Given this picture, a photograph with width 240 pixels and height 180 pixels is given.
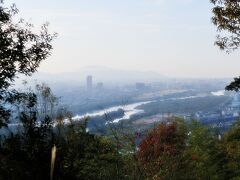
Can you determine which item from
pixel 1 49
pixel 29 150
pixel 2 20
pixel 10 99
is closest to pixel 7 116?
pixel 10 99

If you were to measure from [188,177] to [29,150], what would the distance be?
1024 cm

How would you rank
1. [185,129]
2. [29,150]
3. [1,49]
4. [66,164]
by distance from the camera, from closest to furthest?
[1,49], [29,150], [66,164], [185,129]

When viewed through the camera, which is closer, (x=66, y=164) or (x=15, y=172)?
(x=15, y=172)

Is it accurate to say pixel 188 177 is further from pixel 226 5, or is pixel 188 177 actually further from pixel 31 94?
pixel 31 94

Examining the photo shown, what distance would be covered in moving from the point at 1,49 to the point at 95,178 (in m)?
10.3

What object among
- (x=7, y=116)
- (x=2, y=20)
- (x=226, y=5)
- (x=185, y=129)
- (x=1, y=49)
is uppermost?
(x=226, y=5)

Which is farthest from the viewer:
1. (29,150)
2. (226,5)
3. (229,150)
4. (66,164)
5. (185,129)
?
(185,129)

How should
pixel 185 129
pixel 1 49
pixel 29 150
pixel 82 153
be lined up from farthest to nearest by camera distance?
pixel 185 129 < pixel 82 153 < pixel 29 150 < pixel 1 49

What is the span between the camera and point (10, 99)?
1730cm

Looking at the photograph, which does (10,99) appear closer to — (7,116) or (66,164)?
(7,116)

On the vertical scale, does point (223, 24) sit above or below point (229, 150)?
above

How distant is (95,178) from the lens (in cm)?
2416

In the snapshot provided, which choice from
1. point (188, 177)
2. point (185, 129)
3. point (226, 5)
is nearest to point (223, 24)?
point (226, 5)

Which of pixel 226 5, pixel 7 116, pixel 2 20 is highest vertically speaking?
pixel 226 5
